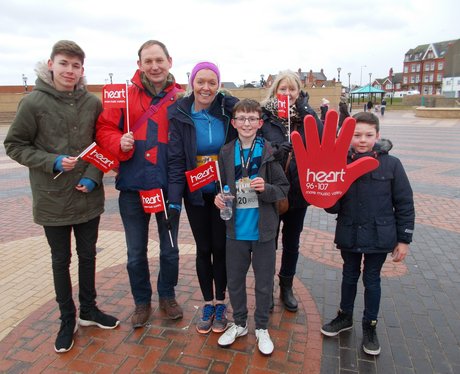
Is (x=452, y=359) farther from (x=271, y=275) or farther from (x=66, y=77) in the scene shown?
(x=66, y=77)

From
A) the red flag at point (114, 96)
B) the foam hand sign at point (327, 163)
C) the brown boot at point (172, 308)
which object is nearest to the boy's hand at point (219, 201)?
the foam hand sign at point (327, 163)

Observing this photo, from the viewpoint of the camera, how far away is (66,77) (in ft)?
8.61

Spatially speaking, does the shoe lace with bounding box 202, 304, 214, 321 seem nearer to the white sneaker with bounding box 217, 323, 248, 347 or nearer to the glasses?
the white sneaker with bounding box 217, 323, 248, 347

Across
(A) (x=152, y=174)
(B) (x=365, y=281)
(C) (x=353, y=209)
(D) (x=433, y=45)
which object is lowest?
(B) (x=365, y=281)

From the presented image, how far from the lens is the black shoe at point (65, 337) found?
9.37 ft

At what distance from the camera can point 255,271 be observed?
9.43 feet

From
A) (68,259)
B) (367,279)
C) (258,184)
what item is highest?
(258,184)

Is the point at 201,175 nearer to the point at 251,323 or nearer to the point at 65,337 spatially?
the point at 251,323

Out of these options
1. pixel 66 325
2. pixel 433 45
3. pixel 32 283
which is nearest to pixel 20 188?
pixel 32 283

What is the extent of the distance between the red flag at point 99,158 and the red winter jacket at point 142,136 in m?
0.10

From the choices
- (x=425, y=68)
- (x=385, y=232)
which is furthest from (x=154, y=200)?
(x=425, y=68)

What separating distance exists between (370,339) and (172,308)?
5.45 feet

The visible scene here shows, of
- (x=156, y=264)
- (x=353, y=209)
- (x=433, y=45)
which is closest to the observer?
(x=353, y=209)

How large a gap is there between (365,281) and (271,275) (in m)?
0.74
